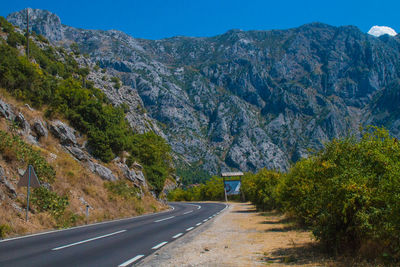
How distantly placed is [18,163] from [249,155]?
185601 mm

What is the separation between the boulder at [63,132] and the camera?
26.9 m

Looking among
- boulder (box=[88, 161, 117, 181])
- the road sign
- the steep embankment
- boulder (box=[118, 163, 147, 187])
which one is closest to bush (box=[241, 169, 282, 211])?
the steep embankment

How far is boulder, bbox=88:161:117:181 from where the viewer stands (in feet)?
91.1

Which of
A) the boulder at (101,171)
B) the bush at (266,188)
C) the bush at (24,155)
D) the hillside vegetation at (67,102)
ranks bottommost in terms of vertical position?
the bush at (266,188)

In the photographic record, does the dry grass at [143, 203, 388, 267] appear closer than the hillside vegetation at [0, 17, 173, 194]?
Yes

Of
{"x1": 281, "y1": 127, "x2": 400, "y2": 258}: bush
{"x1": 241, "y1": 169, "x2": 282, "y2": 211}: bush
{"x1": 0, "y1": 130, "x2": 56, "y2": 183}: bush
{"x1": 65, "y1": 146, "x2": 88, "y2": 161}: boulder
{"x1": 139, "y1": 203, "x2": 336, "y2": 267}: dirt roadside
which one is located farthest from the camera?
{"x1": 241, "y1": 169, "x2": 282, "y2": 211}: bush

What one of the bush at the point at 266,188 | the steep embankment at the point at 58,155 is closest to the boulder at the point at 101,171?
the steep embankment at the point at 58,155

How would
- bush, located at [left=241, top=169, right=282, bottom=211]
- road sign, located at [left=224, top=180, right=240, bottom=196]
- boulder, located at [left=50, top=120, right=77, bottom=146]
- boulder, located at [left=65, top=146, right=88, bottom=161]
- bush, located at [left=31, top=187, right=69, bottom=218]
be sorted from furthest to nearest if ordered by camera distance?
road sign, located at [left=224, top=180, right=240, bottom=196], bush, located at [left=241, top=169, right=282, bottom=211], boulder, located at [left=65, top=146, right=88, bottom=161], boulder, located at [left=50, top=120, right=77, bottom=146], bush, located at [left=31, top=187, right=69, bottom=218]

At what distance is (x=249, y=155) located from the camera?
199 meters

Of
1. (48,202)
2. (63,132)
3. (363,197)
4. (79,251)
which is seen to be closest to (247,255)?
(363,197)

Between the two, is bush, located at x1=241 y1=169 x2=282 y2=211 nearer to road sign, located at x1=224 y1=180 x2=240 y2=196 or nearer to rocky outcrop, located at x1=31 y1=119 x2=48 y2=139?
rocky outcrop, located at x1=31 y1=119 x2=48 y2=139

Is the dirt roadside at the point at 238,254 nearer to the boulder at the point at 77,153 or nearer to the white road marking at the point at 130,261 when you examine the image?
the white road marking at the point at 130,261

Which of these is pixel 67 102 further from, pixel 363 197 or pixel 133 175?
pixel 363 197

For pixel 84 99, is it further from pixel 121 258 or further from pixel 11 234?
pixel 121 258
